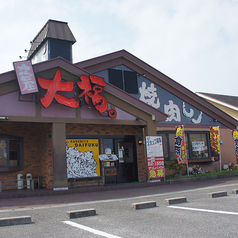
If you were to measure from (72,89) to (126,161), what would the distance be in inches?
199

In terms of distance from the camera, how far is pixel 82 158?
1391cm

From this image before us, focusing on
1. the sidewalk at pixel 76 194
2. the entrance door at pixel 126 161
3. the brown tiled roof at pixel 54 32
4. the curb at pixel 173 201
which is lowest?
the sidewalk at pixel 76 194

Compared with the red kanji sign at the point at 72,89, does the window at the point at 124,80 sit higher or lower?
higher

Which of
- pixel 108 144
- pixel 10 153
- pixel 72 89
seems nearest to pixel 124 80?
pixel 108 144

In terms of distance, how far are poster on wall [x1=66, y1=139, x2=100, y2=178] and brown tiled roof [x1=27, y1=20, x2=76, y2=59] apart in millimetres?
8964

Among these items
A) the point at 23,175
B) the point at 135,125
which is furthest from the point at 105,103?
the point at 23,175

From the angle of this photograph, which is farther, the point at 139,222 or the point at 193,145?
the point at 193,145

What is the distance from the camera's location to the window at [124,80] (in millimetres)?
17734

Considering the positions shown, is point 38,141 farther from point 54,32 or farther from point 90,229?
point 90,229

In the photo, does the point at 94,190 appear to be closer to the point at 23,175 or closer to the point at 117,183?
the point at 117,183

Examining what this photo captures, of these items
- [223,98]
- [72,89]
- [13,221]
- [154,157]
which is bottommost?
[13,221]

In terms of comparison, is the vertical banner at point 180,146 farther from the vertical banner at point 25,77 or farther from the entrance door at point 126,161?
the vertical banner at point 25,77

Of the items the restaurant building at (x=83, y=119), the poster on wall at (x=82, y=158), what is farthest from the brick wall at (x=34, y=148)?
the poster on wall at (x=82, y=158)

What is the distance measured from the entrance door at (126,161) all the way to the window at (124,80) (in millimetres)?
3741
